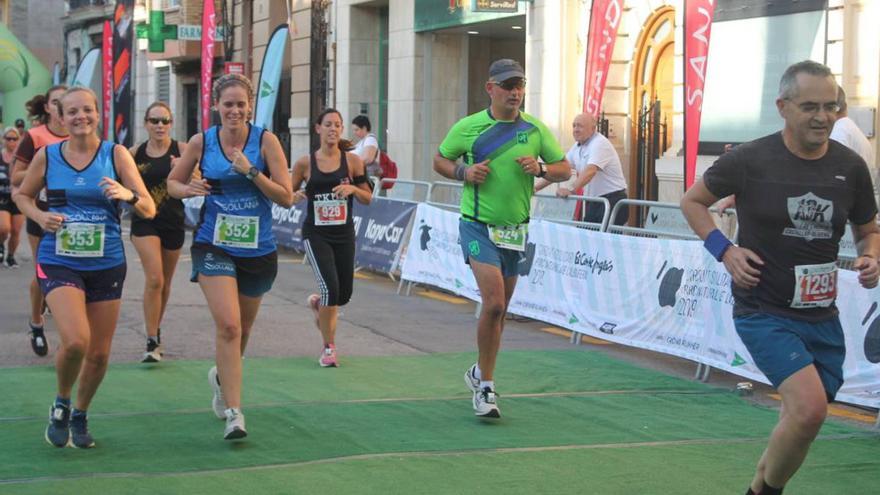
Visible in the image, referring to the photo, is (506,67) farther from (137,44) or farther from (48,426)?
(137,44)

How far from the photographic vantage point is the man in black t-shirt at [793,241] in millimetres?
5527

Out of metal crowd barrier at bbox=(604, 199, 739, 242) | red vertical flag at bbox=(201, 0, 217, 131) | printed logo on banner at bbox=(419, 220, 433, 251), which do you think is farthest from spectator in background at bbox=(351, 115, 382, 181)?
red vertical flag at bbox=(201, 0, 217, 131)

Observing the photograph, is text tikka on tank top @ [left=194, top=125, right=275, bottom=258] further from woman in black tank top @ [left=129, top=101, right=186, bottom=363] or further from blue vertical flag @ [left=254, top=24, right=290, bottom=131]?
blue vertical flag @ [left=254, top=24, right=290, bottom=131]

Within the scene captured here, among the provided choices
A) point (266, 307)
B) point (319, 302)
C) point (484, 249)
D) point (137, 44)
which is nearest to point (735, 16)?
point (266, 307)

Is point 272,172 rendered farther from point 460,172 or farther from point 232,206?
point 460,172

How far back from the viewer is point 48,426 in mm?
7340

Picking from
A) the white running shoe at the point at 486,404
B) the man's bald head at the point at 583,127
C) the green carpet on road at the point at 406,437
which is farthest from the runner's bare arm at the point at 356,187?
the man's bald head at the point at 583,127

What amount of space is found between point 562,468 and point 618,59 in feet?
43.9

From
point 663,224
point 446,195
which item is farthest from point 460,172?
point 446,195

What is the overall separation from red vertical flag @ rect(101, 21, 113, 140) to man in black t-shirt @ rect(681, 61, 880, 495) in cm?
3074

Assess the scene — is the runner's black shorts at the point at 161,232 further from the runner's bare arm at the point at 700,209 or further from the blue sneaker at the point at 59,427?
the runner's bare arm at the point at 700,209

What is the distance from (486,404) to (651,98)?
12.0 meters

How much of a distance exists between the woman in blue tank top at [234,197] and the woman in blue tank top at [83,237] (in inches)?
17.3

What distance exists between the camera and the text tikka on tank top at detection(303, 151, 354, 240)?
10.3m
